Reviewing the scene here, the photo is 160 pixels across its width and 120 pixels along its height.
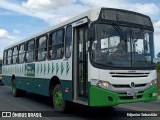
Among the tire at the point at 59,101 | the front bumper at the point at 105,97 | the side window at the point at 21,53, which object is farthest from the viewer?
the side window at the point at 21,53

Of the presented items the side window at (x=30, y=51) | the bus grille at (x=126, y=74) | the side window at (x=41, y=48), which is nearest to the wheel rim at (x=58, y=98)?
the side window at (x=41, y=48)

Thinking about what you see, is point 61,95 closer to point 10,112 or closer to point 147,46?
point 10,112

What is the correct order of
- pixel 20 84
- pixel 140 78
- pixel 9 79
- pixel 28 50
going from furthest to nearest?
pixel 9 79, pixel 20 84, pixel 28 50, pixel 140 78

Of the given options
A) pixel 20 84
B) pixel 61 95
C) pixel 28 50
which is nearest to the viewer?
pixel 61 95

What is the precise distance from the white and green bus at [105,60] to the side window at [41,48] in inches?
63.7

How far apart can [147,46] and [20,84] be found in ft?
29.7

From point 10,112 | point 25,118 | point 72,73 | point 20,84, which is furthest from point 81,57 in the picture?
point 20,84

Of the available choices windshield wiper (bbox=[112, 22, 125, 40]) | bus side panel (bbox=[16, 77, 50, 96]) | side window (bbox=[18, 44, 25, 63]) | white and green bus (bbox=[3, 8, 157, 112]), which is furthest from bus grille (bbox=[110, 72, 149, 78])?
side window (bbox=[18, 44, 25, 63])

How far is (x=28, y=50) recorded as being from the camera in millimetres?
15516

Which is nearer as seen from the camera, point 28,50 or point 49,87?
point 49,87

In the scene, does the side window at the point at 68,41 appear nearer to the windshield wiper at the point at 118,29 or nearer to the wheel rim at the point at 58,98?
the wheel rim at the point at 58,98

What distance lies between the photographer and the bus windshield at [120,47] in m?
8.77

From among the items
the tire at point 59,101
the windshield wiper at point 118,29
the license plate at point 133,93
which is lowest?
the tire at point 59,101

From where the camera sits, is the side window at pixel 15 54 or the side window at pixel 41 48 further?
the side window at pixel 15 54
